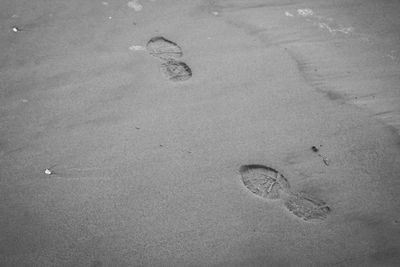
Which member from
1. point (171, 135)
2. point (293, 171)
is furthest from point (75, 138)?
point (293, 171)

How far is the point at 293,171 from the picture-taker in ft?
7.43

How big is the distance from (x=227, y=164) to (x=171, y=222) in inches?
22.1

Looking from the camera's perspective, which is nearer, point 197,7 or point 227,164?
point 227,164

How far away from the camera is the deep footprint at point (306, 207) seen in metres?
2.08

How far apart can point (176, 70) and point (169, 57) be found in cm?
17

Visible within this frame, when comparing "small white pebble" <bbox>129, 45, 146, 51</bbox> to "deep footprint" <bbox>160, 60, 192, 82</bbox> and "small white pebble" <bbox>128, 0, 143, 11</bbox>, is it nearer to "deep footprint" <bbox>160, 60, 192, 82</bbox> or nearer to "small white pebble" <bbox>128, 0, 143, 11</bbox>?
"deep footprint" <bbox>160, 60, 192, 82</bbox>

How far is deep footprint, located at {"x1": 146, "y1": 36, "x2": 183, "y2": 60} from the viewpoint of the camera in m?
2.82

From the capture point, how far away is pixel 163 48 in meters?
2.88

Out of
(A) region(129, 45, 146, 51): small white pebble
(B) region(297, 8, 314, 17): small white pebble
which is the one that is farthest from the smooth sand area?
(B) region(297, 8, 314, 17): small white pebble

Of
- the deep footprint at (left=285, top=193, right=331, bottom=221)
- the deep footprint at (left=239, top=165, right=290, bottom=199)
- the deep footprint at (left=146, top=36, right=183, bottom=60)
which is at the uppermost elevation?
the deep footprint at (left=146, top=36, right=183, bottom=60)

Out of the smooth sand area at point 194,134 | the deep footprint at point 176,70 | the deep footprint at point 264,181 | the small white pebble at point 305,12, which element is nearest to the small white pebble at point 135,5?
the smooth sand area at point 194,134

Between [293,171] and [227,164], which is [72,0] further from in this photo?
[293,171]

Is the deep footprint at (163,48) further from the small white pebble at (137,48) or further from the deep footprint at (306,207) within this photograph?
the deep footprint at (306,207)

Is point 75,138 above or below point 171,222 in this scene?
above
